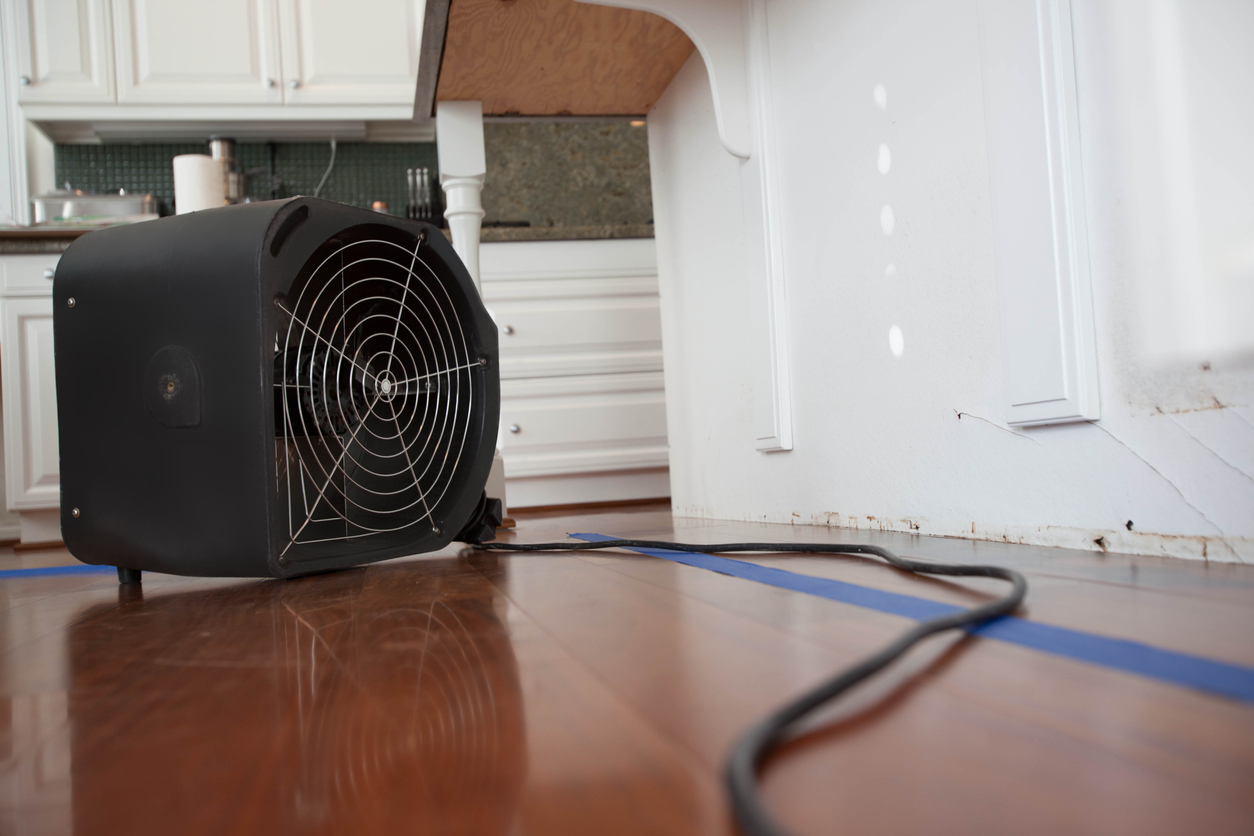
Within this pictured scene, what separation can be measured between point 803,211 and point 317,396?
77cm

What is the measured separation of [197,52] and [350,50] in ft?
1.72

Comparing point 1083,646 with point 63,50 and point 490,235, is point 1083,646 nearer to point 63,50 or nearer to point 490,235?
point 490,235

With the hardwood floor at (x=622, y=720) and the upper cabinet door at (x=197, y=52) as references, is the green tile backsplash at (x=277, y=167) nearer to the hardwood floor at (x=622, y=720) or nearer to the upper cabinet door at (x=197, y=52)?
the upper cabinet door at (x=197, y=52)

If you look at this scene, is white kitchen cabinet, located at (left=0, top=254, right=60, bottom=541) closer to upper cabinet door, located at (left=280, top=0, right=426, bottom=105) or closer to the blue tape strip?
upper cabinet door, located at (left=280, top=0, right=426, bottom=105)

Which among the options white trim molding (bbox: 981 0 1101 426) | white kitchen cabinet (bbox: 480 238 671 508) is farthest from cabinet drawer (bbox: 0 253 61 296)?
white trim molding (bbox: 981 0 1101 426)

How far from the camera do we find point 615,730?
1.09 feet

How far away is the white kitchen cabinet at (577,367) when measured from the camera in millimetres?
2795

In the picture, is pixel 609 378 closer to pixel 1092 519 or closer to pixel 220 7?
pixel 220 7

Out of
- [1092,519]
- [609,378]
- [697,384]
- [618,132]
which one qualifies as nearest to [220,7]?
[618,132]

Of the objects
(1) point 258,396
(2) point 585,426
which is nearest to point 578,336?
(2) point 585,426

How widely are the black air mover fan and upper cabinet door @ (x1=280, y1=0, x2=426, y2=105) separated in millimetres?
2372

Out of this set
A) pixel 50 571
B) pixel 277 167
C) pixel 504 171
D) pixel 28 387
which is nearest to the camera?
pixel 50 571

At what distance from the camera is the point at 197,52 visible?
3.09 m

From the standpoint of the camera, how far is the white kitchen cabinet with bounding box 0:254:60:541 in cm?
253
